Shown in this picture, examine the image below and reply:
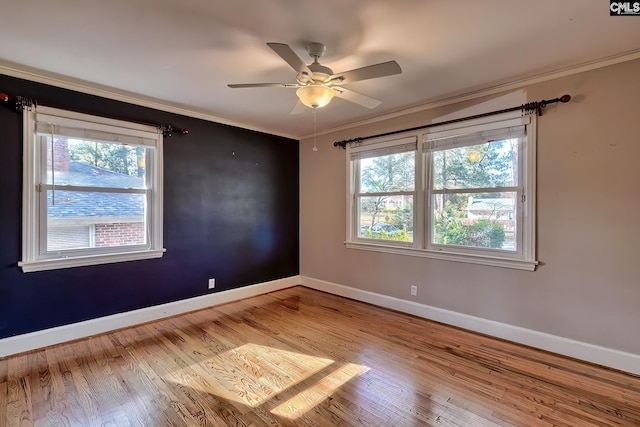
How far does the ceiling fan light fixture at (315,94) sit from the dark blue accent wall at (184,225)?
211 centimetres

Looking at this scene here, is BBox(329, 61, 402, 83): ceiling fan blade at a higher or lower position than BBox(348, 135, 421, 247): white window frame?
higher

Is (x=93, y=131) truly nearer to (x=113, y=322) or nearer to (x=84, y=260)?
(x=84, y=260)

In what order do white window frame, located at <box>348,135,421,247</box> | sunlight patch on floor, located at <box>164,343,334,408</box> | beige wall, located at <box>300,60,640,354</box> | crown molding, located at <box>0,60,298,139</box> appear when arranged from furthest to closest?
1. white window frame, located at <box>348,135,421,247</box>
2. crown molding, located at <box>0,60,298,139</box>
3. beige wall, located at <box>300,60,640,354</box>
4. sunlight patch on floor, located at <box>164,343,334,408</box>

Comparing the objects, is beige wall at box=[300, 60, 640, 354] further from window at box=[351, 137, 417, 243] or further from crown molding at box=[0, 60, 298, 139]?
crown molding at box=[0, 60, 298, 139]

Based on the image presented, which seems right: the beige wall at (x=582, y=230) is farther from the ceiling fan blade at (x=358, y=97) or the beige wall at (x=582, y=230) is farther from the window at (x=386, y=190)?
the ceiling fan blade at (x=358, y=97)

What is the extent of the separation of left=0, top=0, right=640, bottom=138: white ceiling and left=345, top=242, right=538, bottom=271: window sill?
1703 mm

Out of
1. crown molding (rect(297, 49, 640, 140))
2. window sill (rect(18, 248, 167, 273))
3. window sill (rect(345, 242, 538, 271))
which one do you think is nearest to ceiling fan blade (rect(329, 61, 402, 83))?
crown molding (rect(297, 49, 640, 140))

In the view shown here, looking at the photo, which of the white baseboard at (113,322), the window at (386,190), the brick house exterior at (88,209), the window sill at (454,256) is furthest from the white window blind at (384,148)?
the brick house exterior at (88,209)

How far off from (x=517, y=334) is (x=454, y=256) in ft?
2.95

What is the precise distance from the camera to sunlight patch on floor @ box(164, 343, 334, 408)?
2076mm

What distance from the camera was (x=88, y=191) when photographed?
9.70 feet

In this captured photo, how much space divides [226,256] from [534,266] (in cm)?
353

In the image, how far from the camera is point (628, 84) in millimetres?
2322

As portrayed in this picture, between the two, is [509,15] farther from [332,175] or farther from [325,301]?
[325,301]
